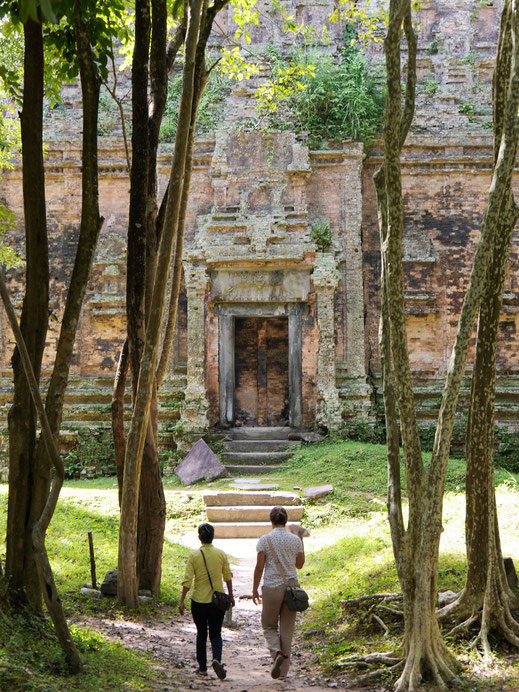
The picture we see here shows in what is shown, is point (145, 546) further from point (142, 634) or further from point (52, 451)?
point (52, 451)

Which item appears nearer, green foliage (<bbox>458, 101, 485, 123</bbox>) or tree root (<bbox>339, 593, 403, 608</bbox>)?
tree root (<bbox>339, 593, 403, 608</bbox>)

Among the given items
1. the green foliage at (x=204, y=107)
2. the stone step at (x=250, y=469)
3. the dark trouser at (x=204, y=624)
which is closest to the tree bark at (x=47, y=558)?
the dark trouser at (x=204, y=624)

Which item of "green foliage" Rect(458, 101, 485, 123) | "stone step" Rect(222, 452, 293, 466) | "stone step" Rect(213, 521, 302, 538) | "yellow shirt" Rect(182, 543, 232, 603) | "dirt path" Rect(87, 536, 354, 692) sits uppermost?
"green foliage" Rect(458, 101, 485, 123)

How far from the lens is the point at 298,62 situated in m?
16.2

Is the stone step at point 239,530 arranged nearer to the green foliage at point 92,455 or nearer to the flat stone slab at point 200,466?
the flat stone slab at point 200,466

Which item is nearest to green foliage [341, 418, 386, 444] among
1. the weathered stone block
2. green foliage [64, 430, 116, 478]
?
green foliage [64, 430, 116, 478]

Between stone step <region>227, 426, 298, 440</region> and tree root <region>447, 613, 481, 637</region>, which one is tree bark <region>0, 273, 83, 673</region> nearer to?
tree root <region>447, 613, 481, 637</region>

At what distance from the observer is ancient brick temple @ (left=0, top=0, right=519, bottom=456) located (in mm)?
14727

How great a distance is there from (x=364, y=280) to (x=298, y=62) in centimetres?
513

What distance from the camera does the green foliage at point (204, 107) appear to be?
16031mm

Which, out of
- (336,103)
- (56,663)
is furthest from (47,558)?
(336,103)

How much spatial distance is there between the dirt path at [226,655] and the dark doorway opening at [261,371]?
896 centimetres

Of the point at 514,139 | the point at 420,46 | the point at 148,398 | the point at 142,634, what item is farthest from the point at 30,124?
the point at 420,46

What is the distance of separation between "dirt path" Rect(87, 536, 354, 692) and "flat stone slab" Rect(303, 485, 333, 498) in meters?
3.82
